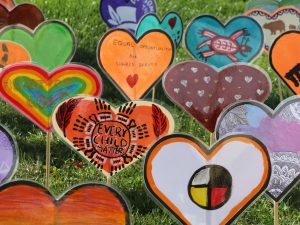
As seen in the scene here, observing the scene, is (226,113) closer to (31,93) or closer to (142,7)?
(31,93)

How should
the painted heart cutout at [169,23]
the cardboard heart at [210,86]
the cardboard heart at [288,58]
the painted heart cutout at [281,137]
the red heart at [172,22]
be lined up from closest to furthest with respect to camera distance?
the painted heart cutout at [281,137]
the cardboard heart at [210,86]
the cardboard heart at [288,58]
the painted heart cutout at [169,23]
the red heart at [172,22]

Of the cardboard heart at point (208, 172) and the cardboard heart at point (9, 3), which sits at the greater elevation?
the cardboard heart at point (208, 172)

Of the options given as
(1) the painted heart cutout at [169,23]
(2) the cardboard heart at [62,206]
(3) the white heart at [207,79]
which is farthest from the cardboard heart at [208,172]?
(1) the painted heart cutout at [169,23]

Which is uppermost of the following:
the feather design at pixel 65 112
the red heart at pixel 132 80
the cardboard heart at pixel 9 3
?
the feather design at pixel 65 112

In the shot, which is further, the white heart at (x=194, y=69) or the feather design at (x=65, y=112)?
the white heart at (x=194, y=69)

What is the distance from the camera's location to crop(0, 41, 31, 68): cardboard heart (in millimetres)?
2701

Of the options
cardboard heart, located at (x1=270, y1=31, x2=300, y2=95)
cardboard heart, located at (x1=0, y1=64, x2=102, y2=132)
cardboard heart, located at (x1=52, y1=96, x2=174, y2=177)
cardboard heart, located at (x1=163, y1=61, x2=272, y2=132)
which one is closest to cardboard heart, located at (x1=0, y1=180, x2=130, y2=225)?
cardboard heart, located at (x1=52, y1=96, x2=174, y2=177)

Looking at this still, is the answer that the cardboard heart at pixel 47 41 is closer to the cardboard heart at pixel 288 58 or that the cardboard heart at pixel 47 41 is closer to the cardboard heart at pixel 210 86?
the cardboard heart at pixel 210 86

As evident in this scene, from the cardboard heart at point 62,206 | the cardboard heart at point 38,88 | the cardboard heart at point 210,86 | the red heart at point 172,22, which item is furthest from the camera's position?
the red heart at point 172,22

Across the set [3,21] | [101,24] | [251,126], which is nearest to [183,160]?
[251,126]

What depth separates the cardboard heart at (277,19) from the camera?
347 centimetres

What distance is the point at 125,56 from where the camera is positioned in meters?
2.73

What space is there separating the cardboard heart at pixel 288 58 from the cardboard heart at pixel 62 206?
48.6 inches

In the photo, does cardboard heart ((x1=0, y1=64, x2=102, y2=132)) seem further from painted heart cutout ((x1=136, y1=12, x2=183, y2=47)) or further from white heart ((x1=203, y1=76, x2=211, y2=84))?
painted heart cutout ((x1=136, y1=12, x2=183, y2=47))
